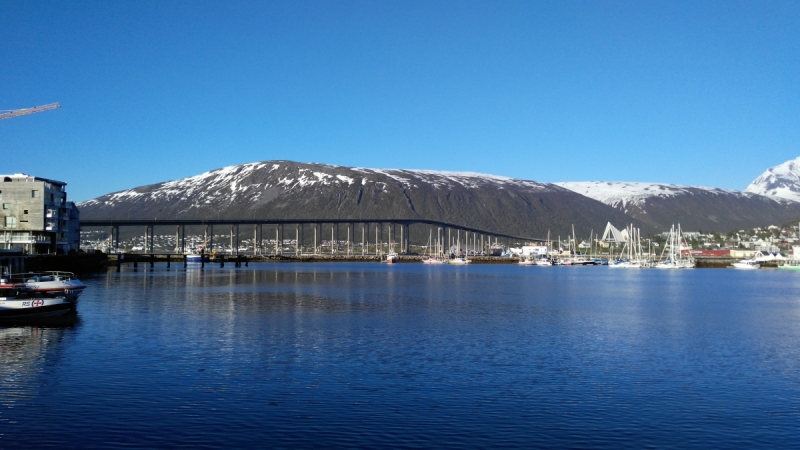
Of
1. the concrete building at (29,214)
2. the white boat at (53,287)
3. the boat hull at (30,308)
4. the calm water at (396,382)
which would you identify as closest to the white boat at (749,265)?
the calm water at (396,382)

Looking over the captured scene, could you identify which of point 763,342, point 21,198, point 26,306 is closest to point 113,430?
point 26,306

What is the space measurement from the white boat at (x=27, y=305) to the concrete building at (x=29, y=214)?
5580 cm

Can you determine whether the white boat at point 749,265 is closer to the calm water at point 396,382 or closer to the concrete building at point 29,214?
the calm water at point 396,382

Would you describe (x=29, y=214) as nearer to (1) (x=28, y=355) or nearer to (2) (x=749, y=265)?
(1) (x=28, y=355)

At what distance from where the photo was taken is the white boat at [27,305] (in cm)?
3662

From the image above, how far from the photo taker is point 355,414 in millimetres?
18391

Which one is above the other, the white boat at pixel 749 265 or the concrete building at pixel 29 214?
the concrete building at pixel 29 214

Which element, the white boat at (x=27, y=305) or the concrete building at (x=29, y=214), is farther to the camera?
the concrete building at (x=29, y=214)

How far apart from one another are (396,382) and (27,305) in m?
23.7

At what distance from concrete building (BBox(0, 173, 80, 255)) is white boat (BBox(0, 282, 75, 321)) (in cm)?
5580

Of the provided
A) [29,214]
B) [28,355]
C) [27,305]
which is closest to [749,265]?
[29,214]

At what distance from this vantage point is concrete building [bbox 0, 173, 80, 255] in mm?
93938

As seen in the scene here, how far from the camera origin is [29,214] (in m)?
96.6

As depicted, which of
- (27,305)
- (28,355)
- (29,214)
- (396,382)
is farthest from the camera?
(29,214)
